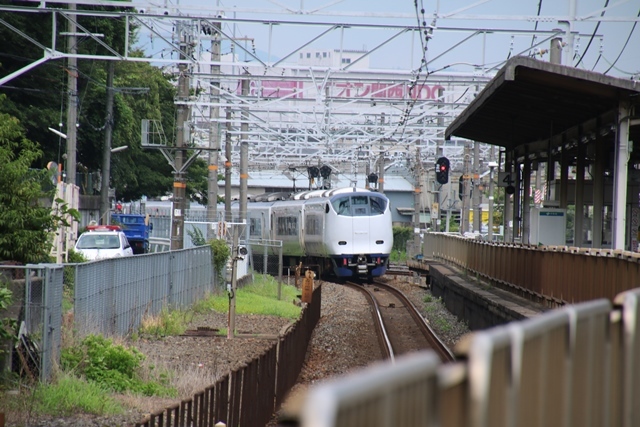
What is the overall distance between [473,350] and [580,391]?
170 centimetres

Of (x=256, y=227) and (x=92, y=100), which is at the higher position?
(x=92, y=100)

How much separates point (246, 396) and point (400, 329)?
41.7ft

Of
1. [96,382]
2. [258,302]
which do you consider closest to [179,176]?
[258,302]

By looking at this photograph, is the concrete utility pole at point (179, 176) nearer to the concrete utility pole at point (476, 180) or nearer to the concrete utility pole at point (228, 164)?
the concrete utility pole at point (228, 164)

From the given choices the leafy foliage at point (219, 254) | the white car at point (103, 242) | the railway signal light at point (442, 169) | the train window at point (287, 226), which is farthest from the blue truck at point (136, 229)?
the leafy foliage at point (219, 254)

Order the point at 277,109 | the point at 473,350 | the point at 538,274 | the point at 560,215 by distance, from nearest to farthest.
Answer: the point at 473,350
the point at 538,274
the point at 560,215
the point at 277,109

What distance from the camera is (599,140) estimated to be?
18.9 m

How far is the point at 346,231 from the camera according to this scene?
110 ft

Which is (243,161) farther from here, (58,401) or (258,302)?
(58,401)

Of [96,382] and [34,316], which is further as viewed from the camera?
[96,382]

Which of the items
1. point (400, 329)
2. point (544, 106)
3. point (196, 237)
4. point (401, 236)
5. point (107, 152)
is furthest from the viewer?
point (401, 236)

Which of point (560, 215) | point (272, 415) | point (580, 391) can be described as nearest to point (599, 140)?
point (560, 215)

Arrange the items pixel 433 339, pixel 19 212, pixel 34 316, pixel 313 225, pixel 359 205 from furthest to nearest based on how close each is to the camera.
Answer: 1. pixel 313 225
2. pixel 359 205
3. pixel 433 339
4. pixel 19 212
5. pixel 34 316

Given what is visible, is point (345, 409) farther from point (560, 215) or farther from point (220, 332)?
point (560, 215)
